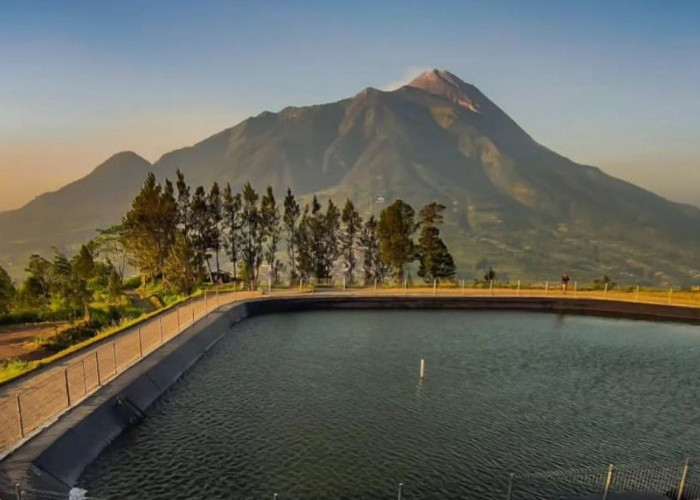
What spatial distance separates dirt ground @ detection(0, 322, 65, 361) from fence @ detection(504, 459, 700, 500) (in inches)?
943

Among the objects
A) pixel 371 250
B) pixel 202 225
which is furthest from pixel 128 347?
pixel 371 250

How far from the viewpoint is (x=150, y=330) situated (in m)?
28.0

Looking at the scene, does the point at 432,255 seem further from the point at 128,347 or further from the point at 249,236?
the point at 128,347

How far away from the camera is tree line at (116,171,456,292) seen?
49.5 m

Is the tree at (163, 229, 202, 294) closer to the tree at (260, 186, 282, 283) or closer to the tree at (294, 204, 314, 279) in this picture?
the tree at (260, 186, 282, 283)

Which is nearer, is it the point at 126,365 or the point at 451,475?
the point at 451,475

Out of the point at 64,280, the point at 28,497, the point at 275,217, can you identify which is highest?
the point at 275,217

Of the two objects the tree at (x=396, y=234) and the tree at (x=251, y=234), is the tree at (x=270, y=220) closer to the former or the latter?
the tree at (x=251, y=234)

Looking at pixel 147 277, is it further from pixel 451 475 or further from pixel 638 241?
pixel 638 241

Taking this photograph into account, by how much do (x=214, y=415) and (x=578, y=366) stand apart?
19.1 meters

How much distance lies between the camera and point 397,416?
1861 cm

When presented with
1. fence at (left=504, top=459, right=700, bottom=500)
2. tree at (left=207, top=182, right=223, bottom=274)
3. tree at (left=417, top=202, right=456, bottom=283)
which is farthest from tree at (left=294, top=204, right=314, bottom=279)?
fence at (left=504, top=459, right=700, bottom=500)

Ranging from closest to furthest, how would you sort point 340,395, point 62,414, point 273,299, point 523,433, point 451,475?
1. point 451,475
2. point 62,414
3. point 523,433
4. point 340,395
5. point 273,299

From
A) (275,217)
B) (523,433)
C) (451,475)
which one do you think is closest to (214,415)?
(451,475)
